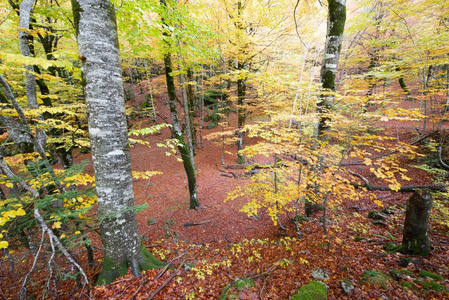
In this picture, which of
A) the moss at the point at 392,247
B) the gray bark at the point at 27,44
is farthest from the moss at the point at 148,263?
the moss at the point at 392,247

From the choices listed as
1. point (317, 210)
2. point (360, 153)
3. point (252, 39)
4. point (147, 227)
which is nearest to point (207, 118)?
point (252, 39)

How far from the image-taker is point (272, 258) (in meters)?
4.26

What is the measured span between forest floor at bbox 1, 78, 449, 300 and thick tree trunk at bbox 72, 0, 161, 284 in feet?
2.00

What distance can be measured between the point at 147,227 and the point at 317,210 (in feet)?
22.3

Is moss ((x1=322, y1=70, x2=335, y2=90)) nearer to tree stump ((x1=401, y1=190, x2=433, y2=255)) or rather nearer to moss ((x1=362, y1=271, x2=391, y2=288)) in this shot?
tree stump ((x1=401, y1=190, x2=433, y2=255))

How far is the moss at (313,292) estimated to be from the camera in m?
2.62

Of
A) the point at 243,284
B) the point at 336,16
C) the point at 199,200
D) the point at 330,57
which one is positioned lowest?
the point at 199,200

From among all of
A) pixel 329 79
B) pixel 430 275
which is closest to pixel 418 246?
pixel 430 275

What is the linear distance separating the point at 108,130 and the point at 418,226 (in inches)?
235

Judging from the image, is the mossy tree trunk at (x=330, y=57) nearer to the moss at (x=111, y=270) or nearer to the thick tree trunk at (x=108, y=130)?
the thick tree trunk at (x=108, y=130)

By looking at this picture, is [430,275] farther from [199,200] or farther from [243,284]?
[199,200]

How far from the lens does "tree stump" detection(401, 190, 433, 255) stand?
342 cm

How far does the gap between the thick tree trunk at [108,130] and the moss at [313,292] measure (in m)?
2.70

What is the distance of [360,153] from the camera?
3818 millimetres
